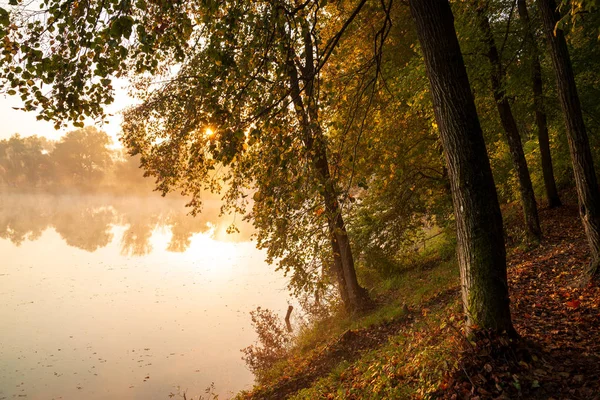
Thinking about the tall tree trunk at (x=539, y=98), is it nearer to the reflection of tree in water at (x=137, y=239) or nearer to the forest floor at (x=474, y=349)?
the forest floor at (x=474, y=349)

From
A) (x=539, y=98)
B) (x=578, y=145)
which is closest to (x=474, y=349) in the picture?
(x=578, y=145)

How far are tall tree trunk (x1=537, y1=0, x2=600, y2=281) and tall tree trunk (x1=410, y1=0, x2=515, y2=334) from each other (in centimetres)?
314

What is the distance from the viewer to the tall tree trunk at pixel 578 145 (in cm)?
605

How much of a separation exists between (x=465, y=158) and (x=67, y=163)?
9107cm

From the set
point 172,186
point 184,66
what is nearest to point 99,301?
point 172,186

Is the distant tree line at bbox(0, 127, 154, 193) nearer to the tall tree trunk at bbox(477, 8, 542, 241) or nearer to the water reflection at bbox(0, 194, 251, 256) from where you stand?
the water reflection at bbox(0, 194, 251, 256)

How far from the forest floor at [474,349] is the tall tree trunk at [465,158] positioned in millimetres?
554

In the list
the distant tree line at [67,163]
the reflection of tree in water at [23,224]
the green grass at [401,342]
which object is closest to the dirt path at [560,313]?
the green grass at [401,342]

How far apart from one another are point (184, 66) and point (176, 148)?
7.21ft

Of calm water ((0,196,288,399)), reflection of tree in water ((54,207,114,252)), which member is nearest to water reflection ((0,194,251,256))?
reflection of tree in water ((54,207,114,252))

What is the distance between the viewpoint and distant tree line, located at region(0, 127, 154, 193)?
75.1 metres

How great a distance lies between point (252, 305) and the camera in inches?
671

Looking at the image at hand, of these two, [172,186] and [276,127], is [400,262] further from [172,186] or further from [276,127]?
[276,127]

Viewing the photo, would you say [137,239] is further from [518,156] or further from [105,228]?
[518,156]
